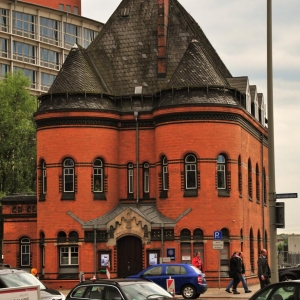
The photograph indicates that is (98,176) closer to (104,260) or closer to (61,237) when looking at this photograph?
(61,237)

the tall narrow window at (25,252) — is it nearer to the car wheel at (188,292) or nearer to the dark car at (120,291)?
the car wheel at (188,292)

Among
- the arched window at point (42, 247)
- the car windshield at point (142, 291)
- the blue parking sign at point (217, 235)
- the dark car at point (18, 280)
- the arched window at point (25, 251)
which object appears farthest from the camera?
the arched window at point (25, 251)

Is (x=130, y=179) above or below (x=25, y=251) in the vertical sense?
above

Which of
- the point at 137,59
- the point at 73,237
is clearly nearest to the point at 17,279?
the point at 73,237

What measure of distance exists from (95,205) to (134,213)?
282 centimetres

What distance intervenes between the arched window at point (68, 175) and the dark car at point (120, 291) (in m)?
26.4

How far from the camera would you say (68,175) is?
167 feet

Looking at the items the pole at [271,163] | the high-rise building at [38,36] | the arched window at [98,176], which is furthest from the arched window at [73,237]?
the high-rise building at [38,36]

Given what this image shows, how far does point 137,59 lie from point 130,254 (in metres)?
11.8

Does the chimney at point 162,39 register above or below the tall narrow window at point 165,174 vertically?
above

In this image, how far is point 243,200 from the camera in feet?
171

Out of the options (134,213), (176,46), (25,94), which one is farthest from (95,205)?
(25,94)

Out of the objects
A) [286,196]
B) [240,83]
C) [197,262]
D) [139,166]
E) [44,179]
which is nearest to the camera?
[286,196]

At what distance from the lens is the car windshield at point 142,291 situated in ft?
75.0
